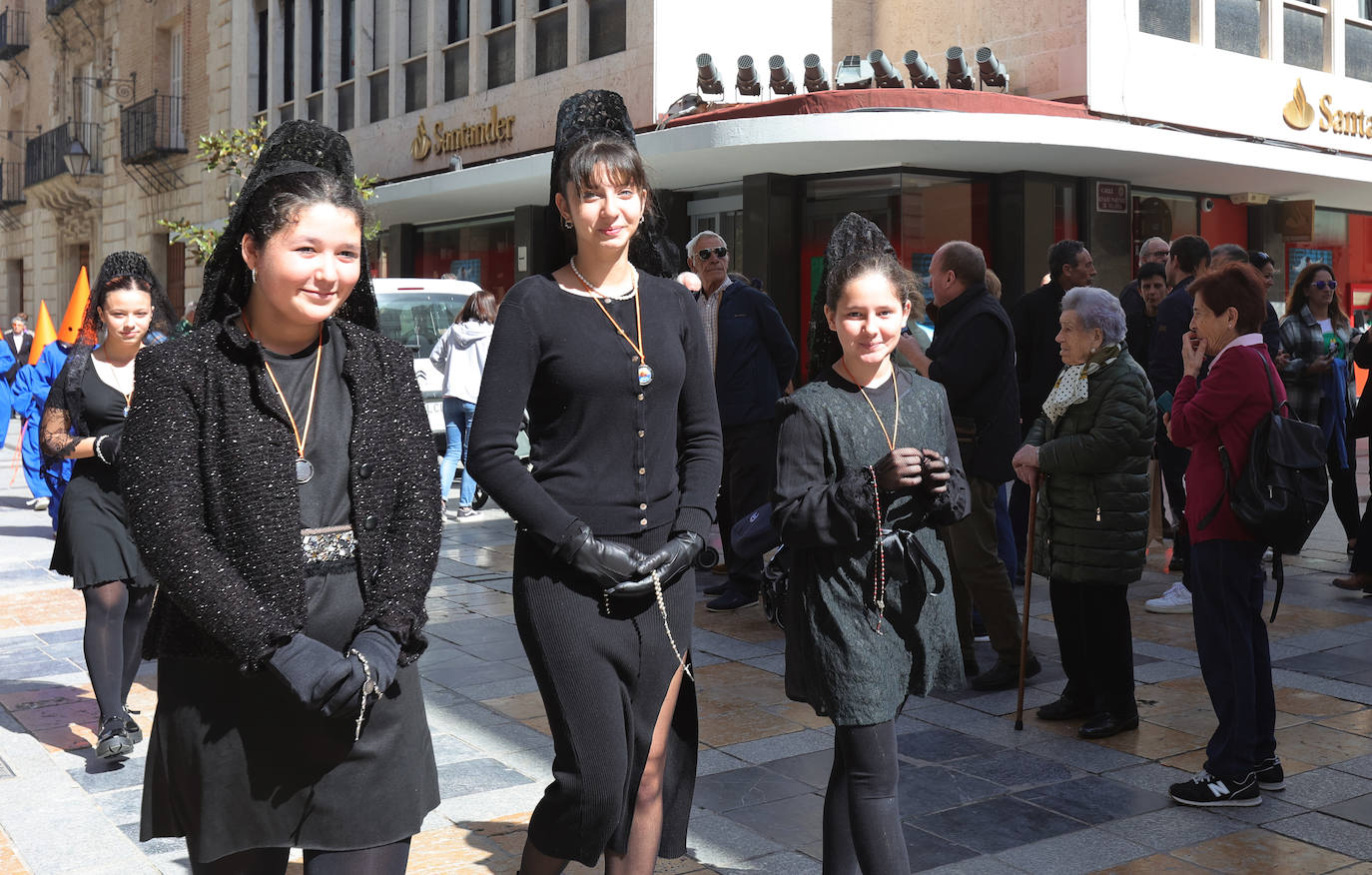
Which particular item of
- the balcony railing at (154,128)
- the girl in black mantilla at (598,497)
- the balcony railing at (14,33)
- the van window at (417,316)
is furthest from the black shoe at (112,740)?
the balcony railing at (14,33)

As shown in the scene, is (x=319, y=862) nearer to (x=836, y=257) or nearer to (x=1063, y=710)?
(x=836, y=257)

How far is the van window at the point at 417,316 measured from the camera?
13367 millimetres

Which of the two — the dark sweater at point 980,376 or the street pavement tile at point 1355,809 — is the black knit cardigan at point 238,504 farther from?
the dark sweater at point 980,376

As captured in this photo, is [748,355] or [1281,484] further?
[748,355]

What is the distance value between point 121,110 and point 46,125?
811 centimetres

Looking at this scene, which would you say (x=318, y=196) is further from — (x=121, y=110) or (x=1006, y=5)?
(x=121, y=110)

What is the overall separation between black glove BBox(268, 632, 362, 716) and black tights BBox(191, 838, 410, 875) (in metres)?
0.33

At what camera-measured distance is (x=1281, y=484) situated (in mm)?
4414

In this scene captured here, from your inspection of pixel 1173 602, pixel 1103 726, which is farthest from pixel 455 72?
pixel 1103 726

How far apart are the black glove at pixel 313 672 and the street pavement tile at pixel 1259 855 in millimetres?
2727

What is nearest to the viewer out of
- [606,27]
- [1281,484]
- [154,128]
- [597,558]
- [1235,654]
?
[597,558]

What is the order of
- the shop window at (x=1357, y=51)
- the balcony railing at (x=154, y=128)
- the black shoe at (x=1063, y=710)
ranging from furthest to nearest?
the balcony railing at (x=154, y=128)
the shop window at (x=1357, y=51)
the black shoe at (x=1063, y=710)

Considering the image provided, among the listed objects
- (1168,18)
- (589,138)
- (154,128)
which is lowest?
(589,138)

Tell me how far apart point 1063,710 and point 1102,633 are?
376 mm
